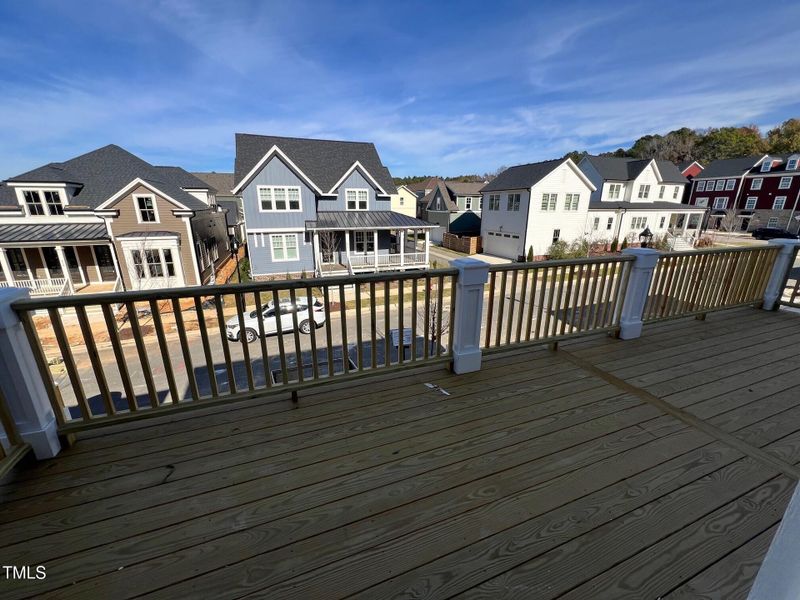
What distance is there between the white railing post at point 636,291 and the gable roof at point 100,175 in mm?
16888

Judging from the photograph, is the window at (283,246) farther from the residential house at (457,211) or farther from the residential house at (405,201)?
the residential house at (405,201)

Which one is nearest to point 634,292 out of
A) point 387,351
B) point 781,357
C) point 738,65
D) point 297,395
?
point 781,357

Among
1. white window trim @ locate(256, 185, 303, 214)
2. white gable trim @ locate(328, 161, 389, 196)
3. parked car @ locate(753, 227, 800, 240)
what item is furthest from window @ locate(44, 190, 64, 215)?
parked car @ locate(753, 227, 800, 240)

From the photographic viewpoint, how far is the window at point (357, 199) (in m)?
16.8

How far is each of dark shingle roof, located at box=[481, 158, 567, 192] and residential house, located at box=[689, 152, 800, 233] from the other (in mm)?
20470

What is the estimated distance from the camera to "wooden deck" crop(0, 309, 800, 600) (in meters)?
1.47

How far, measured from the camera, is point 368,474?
6.73 ft

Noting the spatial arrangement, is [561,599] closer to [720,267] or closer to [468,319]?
[468,319]

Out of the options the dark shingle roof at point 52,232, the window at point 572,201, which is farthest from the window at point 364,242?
the window at point 572,201

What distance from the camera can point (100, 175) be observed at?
15242 millimetres

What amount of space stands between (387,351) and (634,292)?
311 cm

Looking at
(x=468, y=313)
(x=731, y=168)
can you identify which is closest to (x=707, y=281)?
(x=468, y=313)

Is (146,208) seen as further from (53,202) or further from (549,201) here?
(549,201)

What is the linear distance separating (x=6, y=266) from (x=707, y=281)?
21975mm
